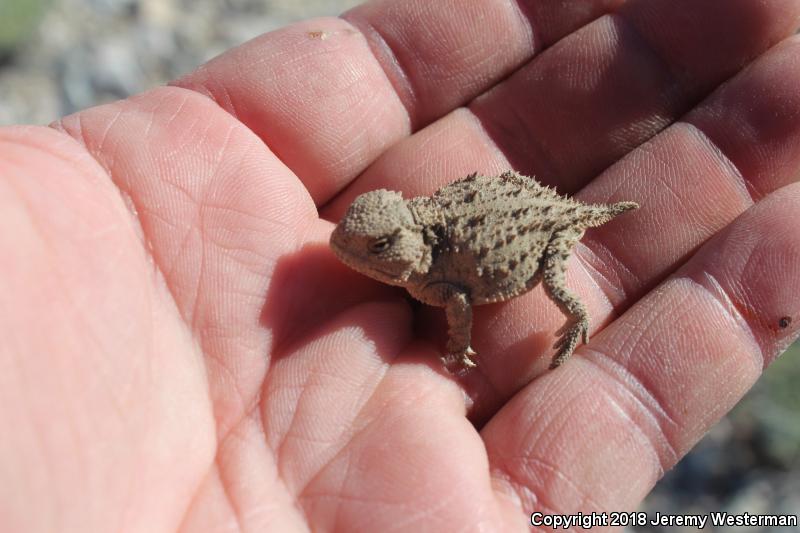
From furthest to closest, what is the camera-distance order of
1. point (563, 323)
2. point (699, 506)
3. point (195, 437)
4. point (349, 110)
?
point (699, 506)
point (349, 110)
point (563, 323)
point (195, 437)

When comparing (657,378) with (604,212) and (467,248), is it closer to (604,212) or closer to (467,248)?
(604,212)

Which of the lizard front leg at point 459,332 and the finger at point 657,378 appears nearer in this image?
the finger at point 657,378

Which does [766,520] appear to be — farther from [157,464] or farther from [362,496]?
[157,464]

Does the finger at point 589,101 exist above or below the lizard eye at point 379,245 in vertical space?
above

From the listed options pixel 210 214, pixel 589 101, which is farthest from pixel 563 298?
pixel 210 214

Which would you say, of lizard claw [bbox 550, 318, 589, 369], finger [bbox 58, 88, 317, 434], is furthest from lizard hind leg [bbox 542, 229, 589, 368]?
finger [bbox 58, 88, 317, 434]

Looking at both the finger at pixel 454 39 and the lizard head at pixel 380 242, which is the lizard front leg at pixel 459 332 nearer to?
the lizard head at pixel 380 242

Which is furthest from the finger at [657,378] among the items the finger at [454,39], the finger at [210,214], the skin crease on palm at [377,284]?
the finger at [454,39]

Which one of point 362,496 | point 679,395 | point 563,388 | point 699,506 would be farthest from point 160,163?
point 699,506
